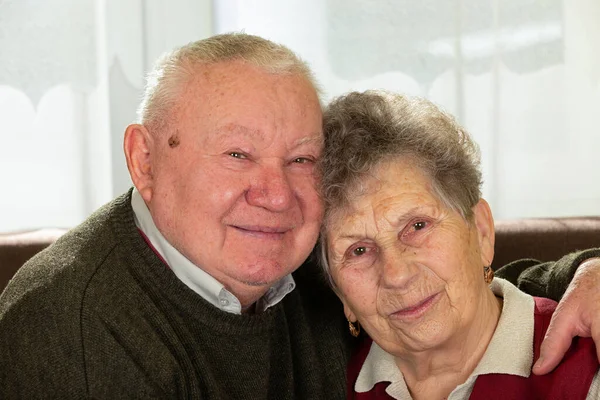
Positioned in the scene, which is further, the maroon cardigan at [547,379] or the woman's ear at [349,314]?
the woman's ear at [349,314]

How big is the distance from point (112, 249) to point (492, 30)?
89.4 inches

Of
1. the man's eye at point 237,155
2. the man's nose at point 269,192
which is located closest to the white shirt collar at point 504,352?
the man's nose at point 269,192

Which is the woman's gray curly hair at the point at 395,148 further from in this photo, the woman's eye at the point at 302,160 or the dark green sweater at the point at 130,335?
the dark green sweater at the point at 130,335

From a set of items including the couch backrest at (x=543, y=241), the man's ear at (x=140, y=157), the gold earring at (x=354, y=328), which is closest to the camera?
the man's ear at (x=140, y=157)

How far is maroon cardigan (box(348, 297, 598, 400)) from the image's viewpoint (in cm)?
167

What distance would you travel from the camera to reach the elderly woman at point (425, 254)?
177 cm

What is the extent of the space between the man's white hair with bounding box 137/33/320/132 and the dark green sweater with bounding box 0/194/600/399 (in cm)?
23

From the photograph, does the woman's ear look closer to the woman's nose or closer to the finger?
the woman's nose

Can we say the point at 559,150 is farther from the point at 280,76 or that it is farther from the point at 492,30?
the point at 280,76

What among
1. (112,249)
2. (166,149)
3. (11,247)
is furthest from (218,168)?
(11,247)

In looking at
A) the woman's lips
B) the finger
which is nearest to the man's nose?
the woman's lips

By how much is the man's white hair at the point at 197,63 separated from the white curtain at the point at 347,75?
1758 mm

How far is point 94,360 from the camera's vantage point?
5.26ft

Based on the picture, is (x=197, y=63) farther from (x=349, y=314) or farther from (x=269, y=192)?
(x=349, y=314)
